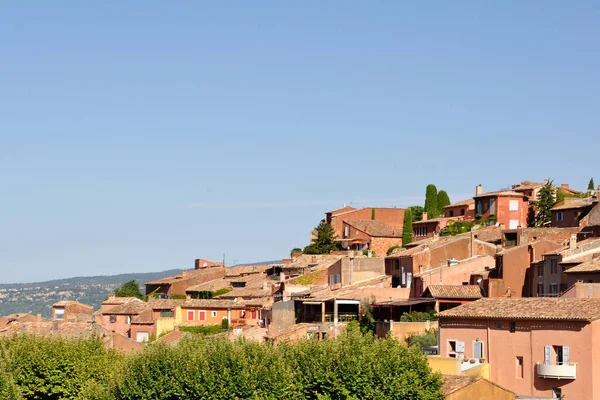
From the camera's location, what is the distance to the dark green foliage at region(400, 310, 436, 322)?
2483 inches

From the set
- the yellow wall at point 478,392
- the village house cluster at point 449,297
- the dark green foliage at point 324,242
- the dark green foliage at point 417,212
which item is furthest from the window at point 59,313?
the yellow wall at point 478,392

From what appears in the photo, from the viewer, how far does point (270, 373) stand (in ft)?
154

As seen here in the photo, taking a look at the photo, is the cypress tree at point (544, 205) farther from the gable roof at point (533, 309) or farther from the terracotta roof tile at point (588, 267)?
the gable roof at point (533, 309)

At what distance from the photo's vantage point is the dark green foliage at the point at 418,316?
2483 inches

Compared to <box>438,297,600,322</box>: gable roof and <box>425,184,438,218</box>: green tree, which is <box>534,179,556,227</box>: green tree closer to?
<box>425,184,438,218</box>: green tree

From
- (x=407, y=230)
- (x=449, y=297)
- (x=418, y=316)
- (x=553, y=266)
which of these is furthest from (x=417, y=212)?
(x=418, y=316)

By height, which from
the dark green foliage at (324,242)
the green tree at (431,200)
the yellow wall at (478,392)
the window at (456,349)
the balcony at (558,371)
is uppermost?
the green tree at (431,200)

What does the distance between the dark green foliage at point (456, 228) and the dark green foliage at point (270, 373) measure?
4510 cm

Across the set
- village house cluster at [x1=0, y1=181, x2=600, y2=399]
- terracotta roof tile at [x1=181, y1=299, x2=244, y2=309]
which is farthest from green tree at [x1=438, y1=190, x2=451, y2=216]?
terracotta roof tile at [x1=181, y1=299, x2=244, y2=309]

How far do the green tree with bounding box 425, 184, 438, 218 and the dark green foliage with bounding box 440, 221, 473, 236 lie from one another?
1375 centimetres

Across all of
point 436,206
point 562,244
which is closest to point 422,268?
point 562,244

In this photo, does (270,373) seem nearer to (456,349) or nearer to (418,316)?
(456,349)

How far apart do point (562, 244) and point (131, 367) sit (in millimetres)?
31237

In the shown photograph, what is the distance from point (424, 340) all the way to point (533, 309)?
9.40 meters
